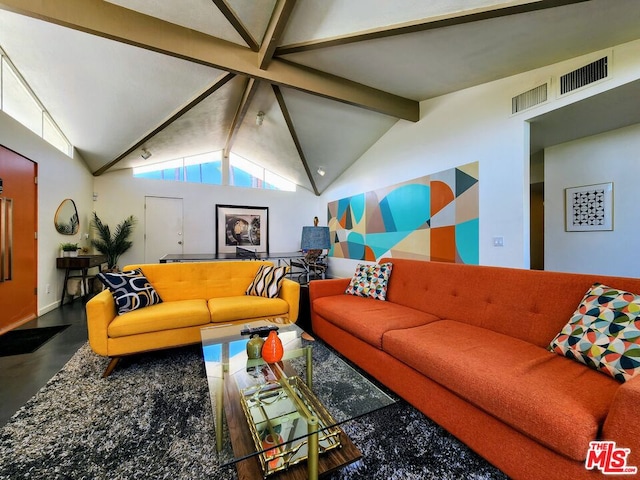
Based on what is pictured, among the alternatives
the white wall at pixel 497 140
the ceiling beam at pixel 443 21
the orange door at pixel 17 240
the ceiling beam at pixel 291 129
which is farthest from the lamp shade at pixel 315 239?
the orange door at pixel 17 240

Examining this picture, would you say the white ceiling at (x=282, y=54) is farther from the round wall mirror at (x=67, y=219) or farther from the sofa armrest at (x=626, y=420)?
the sofa armrest at (x=626, y=420)

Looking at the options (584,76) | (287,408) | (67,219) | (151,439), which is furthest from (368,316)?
(67,219)

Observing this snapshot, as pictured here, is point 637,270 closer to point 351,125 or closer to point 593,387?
point 593,387

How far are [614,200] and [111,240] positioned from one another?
25.1 feet

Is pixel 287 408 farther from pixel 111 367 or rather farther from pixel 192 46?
pixel 192 46

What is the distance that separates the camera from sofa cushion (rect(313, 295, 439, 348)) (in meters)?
1.87

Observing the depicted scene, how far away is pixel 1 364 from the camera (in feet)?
6.95

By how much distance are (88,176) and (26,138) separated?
6.73ft

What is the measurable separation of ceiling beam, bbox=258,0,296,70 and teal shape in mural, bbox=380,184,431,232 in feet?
8.23

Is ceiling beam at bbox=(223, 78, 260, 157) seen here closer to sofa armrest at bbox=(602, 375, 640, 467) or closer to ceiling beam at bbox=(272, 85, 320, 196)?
ceiling beam at bbox=(272, 85, 320, 196)

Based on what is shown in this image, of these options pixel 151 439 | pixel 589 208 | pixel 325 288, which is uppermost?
pixel 589 208

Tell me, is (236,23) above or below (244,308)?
above

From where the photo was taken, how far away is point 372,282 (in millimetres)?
2703

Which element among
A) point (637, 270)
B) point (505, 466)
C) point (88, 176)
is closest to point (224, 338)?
point (505, 466)
